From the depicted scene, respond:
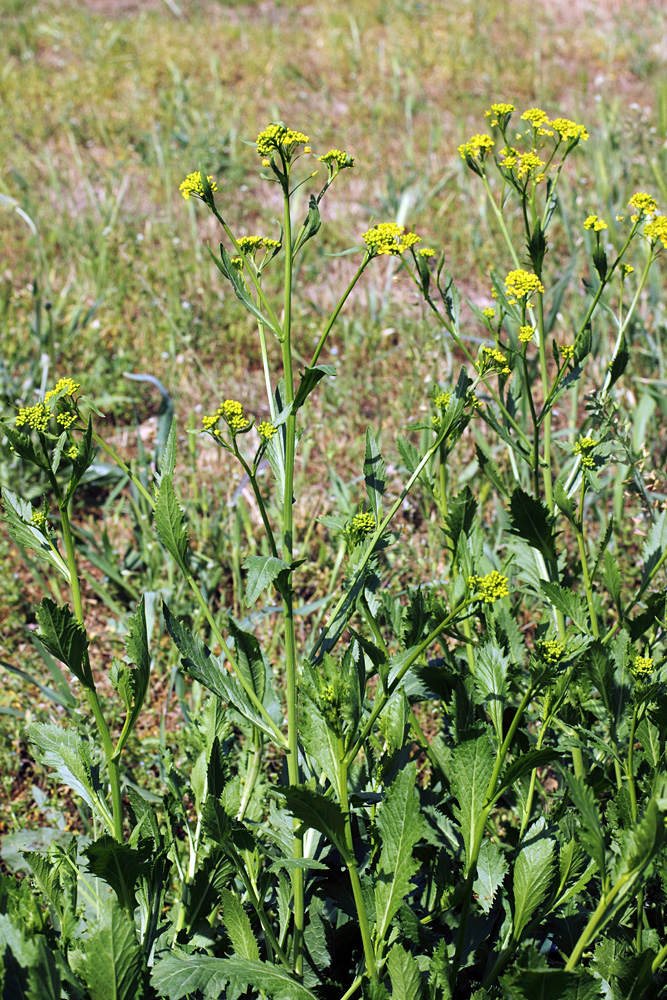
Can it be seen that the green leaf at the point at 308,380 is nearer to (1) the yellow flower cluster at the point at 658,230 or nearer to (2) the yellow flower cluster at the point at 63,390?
(2) the yellow flower cluster at the point at 63,390

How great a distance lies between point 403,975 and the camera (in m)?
1.04

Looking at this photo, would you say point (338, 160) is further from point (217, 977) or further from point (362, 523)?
point (217, 977)

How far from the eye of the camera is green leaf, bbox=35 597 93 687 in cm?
105

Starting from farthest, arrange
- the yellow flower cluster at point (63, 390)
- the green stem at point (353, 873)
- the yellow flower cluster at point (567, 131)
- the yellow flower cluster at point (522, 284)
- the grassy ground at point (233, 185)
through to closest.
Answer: the grassy ground at point (233, 185), the yellow flower cluster at point (567, 131), the yellow flower cluster at point (522, 284), the yellow flower cluster at point (63, 390), the green stem at point (353, 873)

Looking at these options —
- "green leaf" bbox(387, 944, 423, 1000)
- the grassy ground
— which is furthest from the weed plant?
the grassy ground

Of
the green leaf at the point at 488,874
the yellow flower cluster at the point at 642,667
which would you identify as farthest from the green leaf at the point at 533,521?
the green leaf at the point at 488,874

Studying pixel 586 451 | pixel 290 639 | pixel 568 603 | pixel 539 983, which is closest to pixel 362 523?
pixel 290 639

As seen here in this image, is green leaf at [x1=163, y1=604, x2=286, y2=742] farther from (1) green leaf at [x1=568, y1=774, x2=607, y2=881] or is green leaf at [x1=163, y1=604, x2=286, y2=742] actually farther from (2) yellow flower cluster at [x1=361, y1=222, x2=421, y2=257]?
(2) yellow flower cluster at [x1=361, y1=222, x2=421, y2=257]

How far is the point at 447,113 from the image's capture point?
5.83 m

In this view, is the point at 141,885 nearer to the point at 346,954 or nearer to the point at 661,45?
the point at 346,954

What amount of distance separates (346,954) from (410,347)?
2443 millimetres

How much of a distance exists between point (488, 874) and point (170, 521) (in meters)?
0.75

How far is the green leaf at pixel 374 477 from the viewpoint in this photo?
1.23 meters

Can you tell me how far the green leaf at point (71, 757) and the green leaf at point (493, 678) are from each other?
2.02 feet
